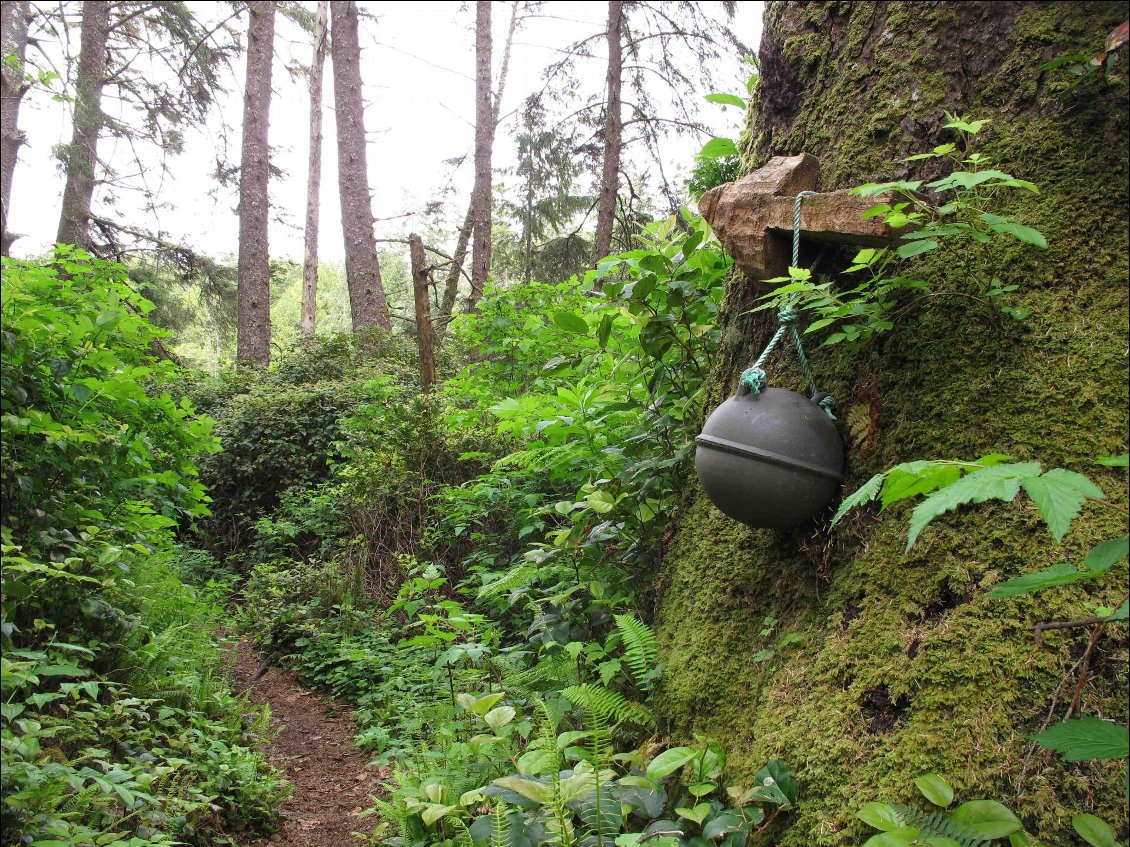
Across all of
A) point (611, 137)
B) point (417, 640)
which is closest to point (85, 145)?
point (611, 137)

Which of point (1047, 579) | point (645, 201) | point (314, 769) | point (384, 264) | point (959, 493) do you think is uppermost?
point (384, 264)

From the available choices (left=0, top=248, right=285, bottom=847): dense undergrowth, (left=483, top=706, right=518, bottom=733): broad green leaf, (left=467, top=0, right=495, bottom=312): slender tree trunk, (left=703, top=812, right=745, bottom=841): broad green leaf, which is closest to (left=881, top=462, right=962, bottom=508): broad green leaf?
(left=703, top=812, right=745, bottom=841): broad green leaf

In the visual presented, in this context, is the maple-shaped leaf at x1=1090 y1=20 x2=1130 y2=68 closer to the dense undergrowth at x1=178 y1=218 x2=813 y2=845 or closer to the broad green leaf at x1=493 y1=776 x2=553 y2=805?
the dense undergrowth at x1=178 y1=218 x2=813 y2=845

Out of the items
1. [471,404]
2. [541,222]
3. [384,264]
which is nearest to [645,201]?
[541,222]

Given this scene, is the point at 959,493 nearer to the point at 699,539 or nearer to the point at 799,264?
the point at 799,264

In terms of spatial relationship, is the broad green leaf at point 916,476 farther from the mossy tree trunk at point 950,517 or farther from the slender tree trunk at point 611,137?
the slender tree trunk at point 611,137

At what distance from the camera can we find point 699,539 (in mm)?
3125

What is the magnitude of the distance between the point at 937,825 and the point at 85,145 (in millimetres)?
15420

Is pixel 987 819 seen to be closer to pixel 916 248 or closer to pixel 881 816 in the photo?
pixel 881 816

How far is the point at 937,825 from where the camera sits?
1.72 metres

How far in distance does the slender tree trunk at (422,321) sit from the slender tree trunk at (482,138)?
13.4ft

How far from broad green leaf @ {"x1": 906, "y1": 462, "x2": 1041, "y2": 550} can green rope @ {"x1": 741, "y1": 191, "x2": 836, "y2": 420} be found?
1.10 metres

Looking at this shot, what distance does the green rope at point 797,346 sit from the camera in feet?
8.00

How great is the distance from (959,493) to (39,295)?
12.1 ft
